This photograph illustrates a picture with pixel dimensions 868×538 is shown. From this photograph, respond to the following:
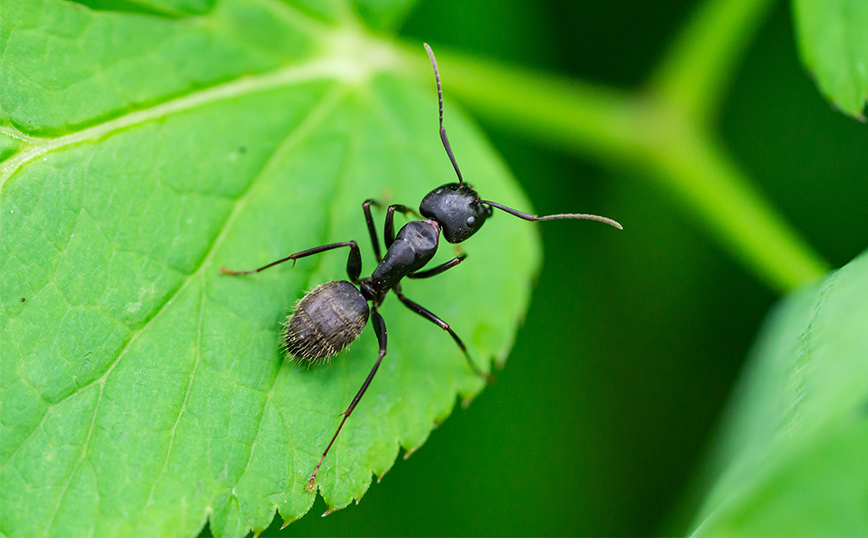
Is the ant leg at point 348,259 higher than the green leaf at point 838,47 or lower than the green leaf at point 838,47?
lower

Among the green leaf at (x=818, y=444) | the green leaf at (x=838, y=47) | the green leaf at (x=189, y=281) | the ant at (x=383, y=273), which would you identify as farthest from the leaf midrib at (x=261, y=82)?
the green leaf at (x=818, y=444)


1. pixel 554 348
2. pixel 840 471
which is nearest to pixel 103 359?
pixel 840 471

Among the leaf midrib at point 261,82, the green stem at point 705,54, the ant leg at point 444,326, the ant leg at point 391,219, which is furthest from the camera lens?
the green stem at point 705,54

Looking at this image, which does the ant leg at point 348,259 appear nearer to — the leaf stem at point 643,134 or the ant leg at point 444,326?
the ant leg at point 444,326

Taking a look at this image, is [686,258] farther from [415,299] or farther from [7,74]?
[7,74]

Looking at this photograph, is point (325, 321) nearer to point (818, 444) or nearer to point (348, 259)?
point (348, 259)

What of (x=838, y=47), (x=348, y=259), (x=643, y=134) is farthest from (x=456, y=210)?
(x=838, y=47)

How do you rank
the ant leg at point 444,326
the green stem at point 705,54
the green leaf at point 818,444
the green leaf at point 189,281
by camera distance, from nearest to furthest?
the green leaf at point 818,444 < the green leaf at point 189,281 < the ant leg at point 444,326 < the green stem at point 705,54
